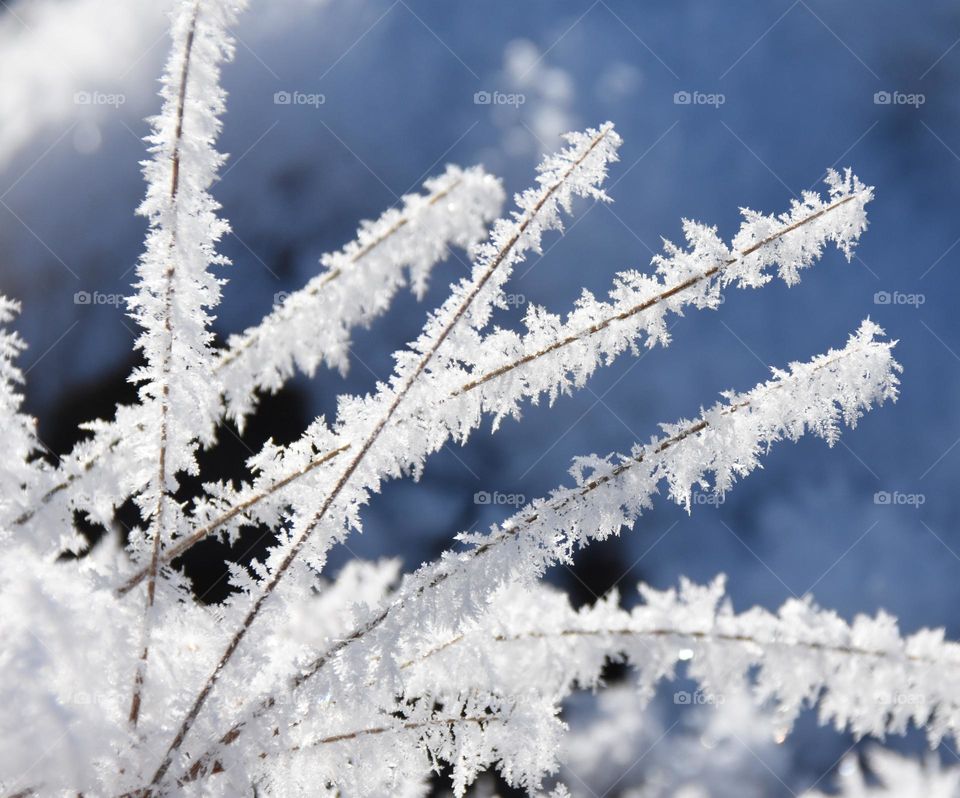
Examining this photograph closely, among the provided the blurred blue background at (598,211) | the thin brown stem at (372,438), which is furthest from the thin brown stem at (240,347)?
the blurred blue background at (598,211)

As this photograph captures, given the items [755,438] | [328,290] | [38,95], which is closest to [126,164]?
[38,95]

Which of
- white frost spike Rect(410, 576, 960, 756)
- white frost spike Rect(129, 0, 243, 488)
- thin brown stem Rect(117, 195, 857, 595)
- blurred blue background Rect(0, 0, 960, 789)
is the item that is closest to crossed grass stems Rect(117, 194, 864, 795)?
thin brown stem Rect(117, 195, 857, 595)

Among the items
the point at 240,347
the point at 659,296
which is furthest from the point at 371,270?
the point at 659,296

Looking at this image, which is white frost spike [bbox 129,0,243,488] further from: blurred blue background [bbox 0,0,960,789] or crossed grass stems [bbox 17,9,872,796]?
blurred blue background [bbox 0,0,960,789]

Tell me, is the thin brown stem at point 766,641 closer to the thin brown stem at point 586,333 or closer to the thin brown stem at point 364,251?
the thin brown stem at point 586,333

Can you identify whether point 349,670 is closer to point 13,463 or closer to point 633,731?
point 13,463

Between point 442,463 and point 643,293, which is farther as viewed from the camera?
point 442,463
